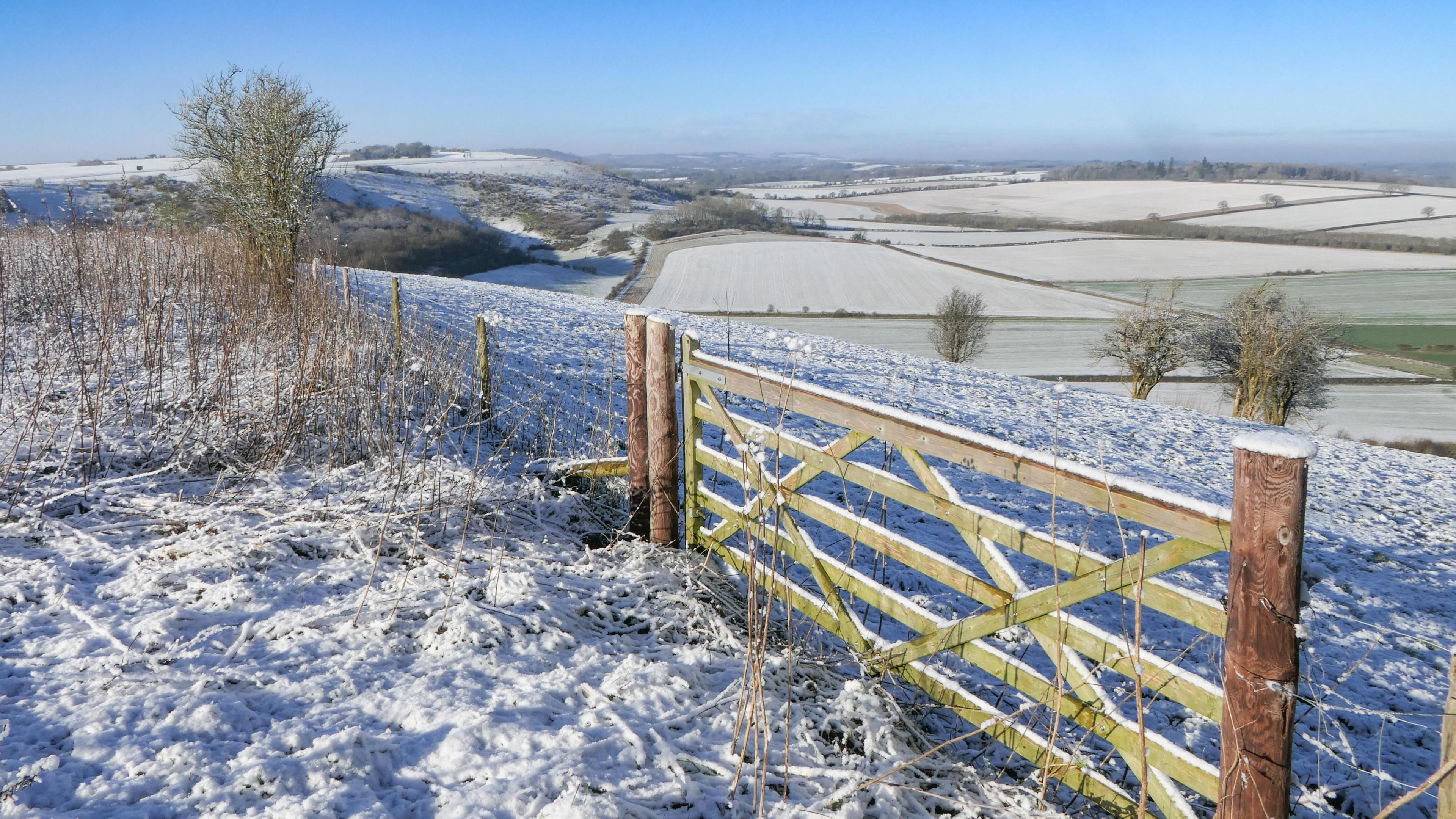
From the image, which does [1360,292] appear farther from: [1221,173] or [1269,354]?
[1221,173]

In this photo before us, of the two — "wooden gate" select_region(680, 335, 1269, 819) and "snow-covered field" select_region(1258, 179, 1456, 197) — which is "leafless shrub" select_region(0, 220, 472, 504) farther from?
"snow-covered field" select_region(1258, 179, 1456, 197)

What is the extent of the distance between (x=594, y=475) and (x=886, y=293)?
42420 millimetres

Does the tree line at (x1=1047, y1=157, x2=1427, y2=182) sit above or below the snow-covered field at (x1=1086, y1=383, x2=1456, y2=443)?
above

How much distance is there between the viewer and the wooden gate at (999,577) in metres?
2.43

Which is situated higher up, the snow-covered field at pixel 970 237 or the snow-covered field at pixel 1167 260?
the snow-covered field at pixel 970 237

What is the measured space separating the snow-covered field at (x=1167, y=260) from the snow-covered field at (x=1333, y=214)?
972cm

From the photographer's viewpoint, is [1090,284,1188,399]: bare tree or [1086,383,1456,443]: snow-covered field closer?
[1086,383,1456,443]: snow-covered field

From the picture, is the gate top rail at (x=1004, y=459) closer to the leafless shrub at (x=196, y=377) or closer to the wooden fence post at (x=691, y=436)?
the wooden fence post at (x=691, y=436)

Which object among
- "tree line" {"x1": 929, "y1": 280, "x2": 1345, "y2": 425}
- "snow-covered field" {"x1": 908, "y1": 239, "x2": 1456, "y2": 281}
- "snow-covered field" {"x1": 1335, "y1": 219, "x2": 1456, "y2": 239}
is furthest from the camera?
"snow-covered field" {"x1": 1335, "y1": 219, "x2": 1456, "y2": 239}

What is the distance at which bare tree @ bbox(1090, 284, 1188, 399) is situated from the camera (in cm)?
2589

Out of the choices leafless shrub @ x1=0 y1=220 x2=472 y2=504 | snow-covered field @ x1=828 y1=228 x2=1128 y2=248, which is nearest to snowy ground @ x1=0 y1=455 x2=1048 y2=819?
leafless shrub @ x1=0 y1=220 x2=472 y2=504

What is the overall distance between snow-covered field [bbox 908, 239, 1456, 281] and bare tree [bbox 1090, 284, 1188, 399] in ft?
83.3

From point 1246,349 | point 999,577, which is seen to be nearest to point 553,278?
point 1246,349

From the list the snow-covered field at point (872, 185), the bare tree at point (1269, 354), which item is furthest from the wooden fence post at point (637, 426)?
the snow-covered field at point (872, 185)
